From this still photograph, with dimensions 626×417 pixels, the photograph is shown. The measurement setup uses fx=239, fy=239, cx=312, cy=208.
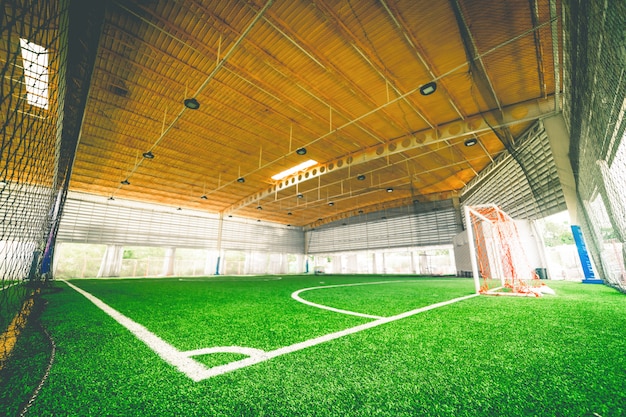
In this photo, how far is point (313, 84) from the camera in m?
8.27

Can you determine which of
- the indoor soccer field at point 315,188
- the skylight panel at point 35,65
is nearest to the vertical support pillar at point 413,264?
the indoor soccer field at point 315,188

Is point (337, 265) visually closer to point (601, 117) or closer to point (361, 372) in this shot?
point (601, 117)

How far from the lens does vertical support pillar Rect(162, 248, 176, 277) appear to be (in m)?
20.9

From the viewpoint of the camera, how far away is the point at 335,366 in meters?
1.61

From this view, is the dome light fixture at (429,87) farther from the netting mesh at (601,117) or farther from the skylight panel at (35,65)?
the skylight panel at (35,65)

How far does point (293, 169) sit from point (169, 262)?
47.8 feet

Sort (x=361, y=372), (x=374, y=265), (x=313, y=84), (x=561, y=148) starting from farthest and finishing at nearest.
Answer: (x=374, y=265)
(x=561, y=148)
(x=313, y=84)
(x=361, y=372)

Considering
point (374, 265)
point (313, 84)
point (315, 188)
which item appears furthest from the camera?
point (374, 265)

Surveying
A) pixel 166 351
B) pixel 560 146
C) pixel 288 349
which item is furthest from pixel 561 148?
pixel 166 351

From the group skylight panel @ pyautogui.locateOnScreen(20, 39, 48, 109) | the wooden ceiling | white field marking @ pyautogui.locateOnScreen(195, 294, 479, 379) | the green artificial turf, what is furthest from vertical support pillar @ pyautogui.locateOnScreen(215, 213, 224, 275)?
white field marking @ pyautogui.locateOnScreen(195, 294, 479, 379)

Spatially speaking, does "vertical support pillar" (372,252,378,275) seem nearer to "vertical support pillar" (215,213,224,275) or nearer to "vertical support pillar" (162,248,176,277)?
"vertical support pillar" (215,213,224,275)

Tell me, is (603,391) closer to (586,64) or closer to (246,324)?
(246,324)

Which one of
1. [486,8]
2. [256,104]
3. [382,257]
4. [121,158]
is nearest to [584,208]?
[486,8]

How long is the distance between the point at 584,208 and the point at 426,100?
599 cm
